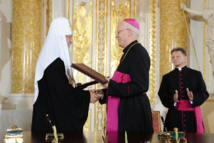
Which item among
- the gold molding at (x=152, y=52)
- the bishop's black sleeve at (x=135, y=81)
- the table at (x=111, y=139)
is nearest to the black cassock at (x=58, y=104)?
the bishop's black sleeve at (x=135, y=81)

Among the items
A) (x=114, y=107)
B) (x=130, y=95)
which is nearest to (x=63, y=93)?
(x=114, y=107)

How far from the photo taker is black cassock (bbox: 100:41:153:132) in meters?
3.00

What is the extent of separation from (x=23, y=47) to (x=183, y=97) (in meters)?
3.39

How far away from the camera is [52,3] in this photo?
6348 millimetres

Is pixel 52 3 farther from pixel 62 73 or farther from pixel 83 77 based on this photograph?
pixel 62 73

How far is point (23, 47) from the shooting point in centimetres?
588

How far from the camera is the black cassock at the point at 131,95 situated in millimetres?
3000

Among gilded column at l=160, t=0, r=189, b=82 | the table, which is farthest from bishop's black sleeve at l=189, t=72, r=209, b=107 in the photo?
gilded column at l=160, t=0, r=189, b=82

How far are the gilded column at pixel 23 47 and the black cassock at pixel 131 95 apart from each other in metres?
3.16

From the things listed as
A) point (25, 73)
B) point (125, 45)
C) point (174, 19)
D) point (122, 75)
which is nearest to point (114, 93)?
point (122, 75)

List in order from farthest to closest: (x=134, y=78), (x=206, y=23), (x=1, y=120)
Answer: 1. (x=206, y=23)
2. (x=1, y=120)
3. (x=134, y=78)

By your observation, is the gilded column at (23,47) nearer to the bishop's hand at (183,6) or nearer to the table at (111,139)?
the bishop's hand at (183,6)

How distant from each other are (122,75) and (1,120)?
10.9ft

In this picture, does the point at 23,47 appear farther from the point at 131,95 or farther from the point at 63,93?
the point at 131,95
